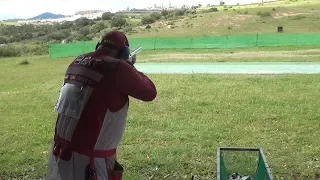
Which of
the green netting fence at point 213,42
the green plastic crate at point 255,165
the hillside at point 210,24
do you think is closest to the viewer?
the green plastic crate at point 255,165

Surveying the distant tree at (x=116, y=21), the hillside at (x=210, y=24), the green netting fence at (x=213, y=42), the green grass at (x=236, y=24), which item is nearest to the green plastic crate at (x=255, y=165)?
the distant tree at (x=116, y=21)

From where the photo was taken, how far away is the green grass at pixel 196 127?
4.43m

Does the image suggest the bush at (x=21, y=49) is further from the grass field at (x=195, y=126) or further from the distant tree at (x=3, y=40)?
the grass field at (x=195, y=126)

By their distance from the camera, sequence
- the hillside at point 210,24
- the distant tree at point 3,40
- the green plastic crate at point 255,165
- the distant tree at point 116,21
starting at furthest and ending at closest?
the hillside at point 210,24 < the distant tree at point 3,40 < the distant tree at point 116,21 < the green plastic crate at point 255,165

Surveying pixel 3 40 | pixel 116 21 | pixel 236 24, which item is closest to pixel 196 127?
pixel 116 21

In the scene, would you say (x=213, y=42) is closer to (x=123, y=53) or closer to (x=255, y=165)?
(x=255, y=165)

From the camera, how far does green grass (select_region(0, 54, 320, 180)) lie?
4.43 meters

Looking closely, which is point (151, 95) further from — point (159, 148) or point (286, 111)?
point (286, 111)

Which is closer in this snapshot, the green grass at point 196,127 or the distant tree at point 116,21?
the green grass at point 196,127

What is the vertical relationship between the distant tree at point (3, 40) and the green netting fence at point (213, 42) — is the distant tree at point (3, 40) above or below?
above

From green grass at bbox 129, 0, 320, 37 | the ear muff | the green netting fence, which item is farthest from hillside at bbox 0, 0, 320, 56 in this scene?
the ear muff

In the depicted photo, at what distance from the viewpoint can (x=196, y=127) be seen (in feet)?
19.9

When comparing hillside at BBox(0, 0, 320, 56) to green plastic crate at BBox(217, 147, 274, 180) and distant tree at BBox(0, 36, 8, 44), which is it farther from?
green plastic crate at BBox(217, 147, 274, 180)

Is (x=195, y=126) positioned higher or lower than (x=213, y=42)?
higher
